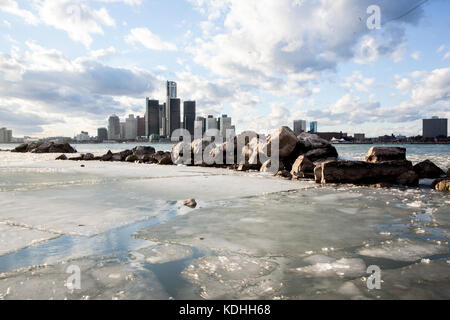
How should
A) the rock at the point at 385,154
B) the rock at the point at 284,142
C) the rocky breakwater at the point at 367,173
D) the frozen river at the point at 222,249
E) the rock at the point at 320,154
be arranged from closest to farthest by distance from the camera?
the frozen river at the point at 222,249
the rocky breakwater at the point at 367,173
the rock at the point at 385,154
the rock at the point at 320,154
the rock at the point at 284,142

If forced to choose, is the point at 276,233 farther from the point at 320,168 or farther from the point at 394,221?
the point at 320,168

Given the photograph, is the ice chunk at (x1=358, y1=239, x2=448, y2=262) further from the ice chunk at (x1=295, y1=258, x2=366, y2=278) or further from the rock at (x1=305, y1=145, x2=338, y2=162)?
the rock at (x1=305, y1=145, x2=338, y2=162)

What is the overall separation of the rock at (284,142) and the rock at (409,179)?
15.6ft

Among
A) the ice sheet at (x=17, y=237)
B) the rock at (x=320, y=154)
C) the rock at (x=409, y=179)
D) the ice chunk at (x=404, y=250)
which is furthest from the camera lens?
the rock at (x=320, y=154)

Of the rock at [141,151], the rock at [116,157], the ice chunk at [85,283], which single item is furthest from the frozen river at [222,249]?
the rock at [141,151]

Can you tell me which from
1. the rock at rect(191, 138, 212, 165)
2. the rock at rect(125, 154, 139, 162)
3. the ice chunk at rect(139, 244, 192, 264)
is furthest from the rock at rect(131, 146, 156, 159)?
the ice chunk at rect(139, 244, 192, 264)

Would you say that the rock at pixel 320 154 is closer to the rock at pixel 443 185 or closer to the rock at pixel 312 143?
the rock at pixel 312 143

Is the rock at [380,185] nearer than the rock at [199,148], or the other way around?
the rock at [380,185]

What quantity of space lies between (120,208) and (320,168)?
20.8 ft

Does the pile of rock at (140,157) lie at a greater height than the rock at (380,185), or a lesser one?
greater

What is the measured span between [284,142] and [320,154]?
157 centimetres

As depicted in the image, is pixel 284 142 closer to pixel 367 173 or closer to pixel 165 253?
pixel 367 173

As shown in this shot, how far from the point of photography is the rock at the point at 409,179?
8297mm
